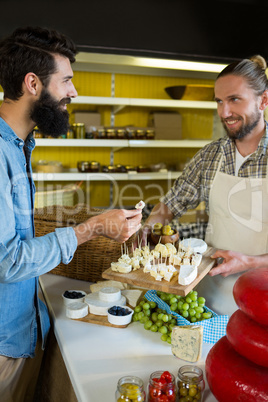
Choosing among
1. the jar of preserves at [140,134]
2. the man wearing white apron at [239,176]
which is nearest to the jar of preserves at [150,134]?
the jar of preserves at [140,134]

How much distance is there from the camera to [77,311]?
1.68m

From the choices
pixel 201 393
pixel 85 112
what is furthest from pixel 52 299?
pixel 85 112

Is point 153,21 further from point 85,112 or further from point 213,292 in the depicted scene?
point 213,292

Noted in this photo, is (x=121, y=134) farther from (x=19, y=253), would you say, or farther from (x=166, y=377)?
(x=166, y=377)

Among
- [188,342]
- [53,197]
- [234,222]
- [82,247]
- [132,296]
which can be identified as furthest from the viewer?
[53,197]

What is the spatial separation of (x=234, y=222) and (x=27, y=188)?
1211 mm

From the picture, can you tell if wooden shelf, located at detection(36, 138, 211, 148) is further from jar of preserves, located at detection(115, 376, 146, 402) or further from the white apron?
jar of preserves, located at detection(115, 376, 146, 402)

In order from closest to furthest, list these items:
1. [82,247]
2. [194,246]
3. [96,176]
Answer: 1. [194,246]
2. [82,247]
3. [96,176]

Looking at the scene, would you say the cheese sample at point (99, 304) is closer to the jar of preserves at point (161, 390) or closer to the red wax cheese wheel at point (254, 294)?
the jar of preserves at point (161, 390)

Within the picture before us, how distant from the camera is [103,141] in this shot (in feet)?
13.7

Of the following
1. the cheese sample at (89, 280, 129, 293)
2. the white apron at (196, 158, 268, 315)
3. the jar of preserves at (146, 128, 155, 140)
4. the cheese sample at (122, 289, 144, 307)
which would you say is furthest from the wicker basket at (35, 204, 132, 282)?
the jar of preserves at (146, 128, 155, 140)

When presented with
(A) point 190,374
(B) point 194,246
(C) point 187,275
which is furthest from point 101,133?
(A) point 190,374

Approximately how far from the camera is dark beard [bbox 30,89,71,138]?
5.15 ft


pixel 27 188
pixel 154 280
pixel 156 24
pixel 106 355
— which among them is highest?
pixel 156 24
